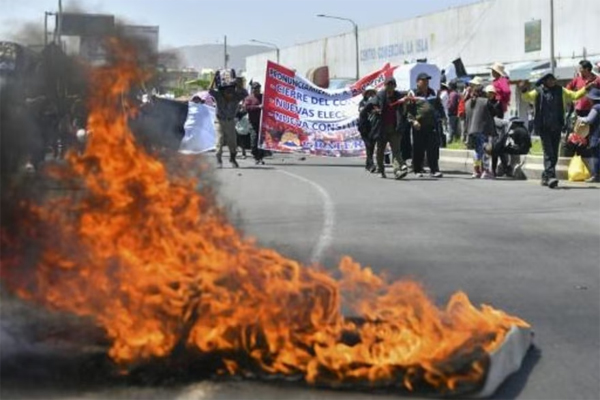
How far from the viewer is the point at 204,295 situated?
4762 mm

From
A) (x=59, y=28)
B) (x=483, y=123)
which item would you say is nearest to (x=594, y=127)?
(x=483, y=123)

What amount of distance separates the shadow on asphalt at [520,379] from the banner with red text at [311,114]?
16.0 m

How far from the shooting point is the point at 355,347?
476 centimetres

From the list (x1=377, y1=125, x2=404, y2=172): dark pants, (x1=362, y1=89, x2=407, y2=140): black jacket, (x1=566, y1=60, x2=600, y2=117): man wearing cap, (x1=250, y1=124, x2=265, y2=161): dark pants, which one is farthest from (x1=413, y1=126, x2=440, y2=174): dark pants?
(x1=250, y1=124, x2=265, y2=161): dark pants

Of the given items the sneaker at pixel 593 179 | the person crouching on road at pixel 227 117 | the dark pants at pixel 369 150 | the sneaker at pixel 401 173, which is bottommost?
the sneaker at pixel 593 179

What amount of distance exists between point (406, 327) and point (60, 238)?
6.30 ft

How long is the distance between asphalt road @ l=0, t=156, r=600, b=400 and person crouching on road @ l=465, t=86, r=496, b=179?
0.58m

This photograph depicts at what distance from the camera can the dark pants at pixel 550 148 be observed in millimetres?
14468

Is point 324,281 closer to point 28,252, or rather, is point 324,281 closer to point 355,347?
point 355,347

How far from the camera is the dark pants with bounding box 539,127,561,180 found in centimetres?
1447

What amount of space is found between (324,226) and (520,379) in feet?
18.5

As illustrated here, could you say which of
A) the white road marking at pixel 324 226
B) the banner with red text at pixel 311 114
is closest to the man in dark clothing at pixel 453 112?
the banner with red text at pixel 311 114

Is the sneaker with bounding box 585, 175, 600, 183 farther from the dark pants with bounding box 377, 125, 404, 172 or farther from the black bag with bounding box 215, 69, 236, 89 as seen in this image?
the black bag with bounding box 215, 69, 236, 89

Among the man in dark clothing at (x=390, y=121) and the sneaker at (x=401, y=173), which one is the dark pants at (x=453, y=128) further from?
the sneaker at (x=401, y=173)
